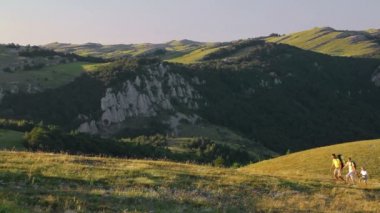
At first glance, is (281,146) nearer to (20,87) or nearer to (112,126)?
(112,126)

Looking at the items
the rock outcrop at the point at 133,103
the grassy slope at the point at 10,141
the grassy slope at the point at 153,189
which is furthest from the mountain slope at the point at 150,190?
the rock outcrop at the point at 133,103

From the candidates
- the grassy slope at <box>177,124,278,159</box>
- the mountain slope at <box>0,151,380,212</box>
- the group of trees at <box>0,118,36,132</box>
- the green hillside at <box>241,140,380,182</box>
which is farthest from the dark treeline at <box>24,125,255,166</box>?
the grassy slope at <box>177,124,278,159</box>

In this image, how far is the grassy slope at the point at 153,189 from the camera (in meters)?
18.6

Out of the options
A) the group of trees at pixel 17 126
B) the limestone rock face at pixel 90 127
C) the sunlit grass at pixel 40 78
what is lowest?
the limestone rock face at pixel 90 127

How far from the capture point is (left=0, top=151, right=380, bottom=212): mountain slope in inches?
728

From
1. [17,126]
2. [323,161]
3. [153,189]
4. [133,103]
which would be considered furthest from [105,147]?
[133,103]

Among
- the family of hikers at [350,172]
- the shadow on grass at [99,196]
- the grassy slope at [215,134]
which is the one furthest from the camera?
the grassy slope at [215,134]

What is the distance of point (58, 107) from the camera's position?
168m

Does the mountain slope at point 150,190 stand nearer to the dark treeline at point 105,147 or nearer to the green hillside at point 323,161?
the green hillside at point 323,161

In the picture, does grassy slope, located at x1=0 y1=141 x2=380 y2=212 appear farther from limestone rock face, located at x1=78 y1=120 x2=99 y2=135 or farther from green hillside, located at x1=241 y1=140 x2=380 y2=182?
limestone rock face, located at x1=78 y1=120 x2=99 y2=135

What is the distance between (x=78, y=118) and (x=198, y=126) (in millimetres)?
45214

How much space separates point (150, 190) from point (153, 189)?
79 cm

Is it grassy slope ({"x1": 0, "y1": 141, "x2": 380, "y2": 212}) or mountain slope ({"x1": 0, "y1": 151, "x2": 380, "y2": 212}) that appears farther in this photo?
grassy slope ({"x1": 0, "y1": 141, "x2": 380, "y2": 212})

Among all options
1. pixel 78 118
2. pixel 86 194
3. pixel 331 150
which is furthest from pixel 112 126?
pixel 86 194
